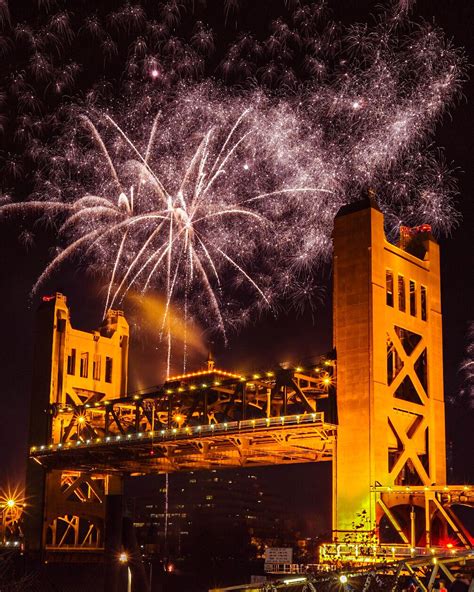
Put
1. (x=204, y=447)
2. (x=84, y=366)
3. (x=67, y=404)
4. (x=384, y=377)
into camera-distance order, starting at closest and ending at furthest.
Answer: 1. (x=384, y=377)
2. (x=204, y=447)
3. (x=67, y=404)
4. (x=84, y=366)

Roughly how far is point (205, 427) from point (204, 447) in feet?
14.2

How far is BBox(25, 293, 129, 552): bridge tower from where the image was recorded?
8388 centimetres

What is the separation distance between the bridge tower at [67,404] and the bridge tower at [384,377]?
31.3m

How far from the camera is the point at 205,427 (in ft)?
212

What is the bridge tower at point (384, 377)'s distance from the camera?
2114 inches

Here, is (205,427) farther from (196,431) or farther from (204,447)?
(204,447)

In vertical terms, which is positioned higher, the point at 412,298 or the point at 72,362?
the point at 72,362

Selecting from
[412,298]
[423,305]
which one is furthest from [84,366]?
[412,298]

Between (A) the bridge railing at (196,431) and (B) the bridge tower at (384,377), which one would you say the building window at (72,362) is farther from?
(B) the bridge tower at (384,377)

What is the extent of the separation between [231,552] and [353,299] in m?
85.4

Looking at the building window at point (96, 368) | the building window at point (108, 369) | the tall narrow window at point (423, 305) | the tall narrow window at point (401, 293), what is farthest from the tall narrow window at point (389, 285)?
the building window at point (108, 369)

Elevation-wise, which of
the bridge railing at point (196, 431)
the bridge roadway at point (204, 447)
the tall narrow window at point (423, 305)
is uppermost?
the tall narrow window at point (423, 305)

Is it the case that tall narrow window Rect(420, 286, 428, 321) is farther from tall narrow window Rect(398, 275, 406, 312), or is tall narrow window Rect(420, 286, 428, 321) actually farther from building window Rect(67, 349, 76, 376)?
building window Rect(67, 349, 76, 376)

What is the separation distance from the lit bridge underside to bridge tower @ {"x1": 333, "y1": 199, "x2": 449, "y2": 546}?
251 cm
